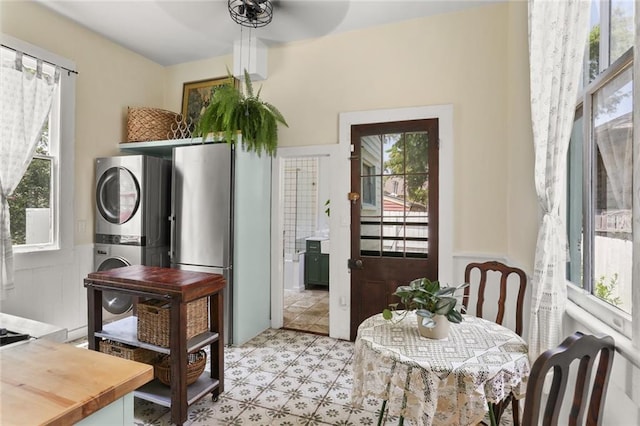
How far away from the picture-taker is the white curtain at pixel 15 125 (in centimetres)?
257

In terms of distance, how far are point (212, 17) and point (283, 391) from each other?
3.27 m

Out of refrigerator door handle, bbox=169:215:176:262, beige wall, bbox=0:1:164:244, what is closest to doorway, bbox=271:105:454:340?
refrigerator door handle, bbox=169:215:176:262

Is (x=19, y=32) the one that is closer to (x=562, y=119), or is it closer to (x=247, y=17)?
(x=247, y=17)

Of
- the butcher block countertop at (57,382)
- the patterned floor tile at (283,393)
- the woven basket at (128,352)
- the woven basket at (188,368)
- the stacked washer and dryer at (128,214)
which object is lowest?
the patterned floor tile at (283,393)

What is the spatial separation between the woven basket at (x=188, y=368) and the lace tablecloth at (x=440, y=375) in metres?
1.15

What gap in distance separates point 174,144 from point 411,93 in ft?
7.90

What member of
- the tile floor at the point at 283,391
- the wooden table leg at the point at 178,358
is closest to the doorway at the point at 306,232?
the tile floor at the point at 283,391

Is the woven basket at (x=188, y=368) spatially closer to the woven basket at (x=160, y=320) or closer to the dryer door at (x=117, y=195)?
the woven basket at (x=160, y=320)

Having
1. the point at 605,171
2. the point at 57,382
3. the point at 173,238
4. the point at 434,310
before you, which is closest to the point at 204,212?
the point at 173,238

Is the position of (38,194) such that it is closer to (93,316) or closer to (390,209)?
(93,316)

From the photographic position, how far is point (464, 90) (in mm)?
2980

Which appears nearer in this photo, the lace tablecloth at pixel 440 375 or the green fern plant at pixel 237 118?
the lace tablecloth at pixel 440 375

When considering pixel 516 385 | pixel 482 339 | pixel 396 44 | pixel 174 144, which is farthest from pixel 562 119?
pixel 174 144

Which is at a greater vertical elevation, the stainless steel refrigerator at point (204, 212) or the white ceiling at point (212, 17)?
the white ceiling at point (212, 17)
